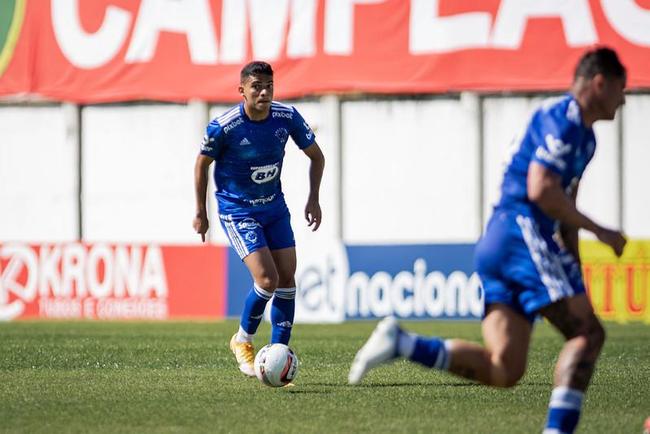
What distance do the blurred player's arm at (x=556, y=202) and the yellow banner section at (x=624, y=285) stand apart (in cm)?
1367

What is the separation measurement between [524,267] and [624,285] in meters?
13.8

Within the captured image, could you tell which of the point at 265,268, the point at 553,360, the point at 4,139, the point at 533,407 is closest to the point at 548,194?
the point at 533,407

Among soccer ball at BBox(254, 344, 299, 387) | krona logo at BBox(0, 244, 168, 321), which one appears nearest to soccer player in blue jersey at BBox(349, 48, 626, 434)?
soccer ball at BBox(254, 344, 299, 387)

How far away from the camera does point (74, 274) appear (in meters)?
21.9

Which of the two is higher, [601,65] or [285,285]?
[601,65]

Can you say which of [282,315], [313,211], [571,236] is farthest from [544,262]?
[313,211]

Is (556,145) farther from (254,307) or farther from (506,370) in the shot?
(254,307)

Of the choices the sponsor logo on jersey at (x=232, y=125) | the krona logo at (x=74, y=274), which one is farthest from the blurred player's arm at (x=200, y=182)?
the krona logo at (x=74, y=274)

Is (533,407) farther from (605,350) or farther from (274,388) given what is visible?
(605,350)

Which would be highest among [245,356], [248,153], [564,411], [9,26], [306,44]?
[9,26]

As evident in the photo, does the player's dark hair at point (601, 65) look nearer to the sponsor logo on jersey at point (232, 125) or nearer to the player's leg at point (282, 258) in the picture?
the sponsor logo on jersey at point (232, 125)

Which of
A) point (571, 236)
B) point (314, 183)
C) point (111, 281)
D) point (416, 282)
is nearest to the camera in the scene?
point (571, 236)

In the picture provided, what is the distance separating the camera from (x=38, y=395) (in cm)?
934

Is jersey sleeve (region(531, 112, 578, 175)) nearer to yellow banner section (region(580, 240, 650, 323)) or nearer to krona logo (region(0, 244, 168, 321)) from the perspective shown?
yellow banner section (region(580, 240, 650, 323))
